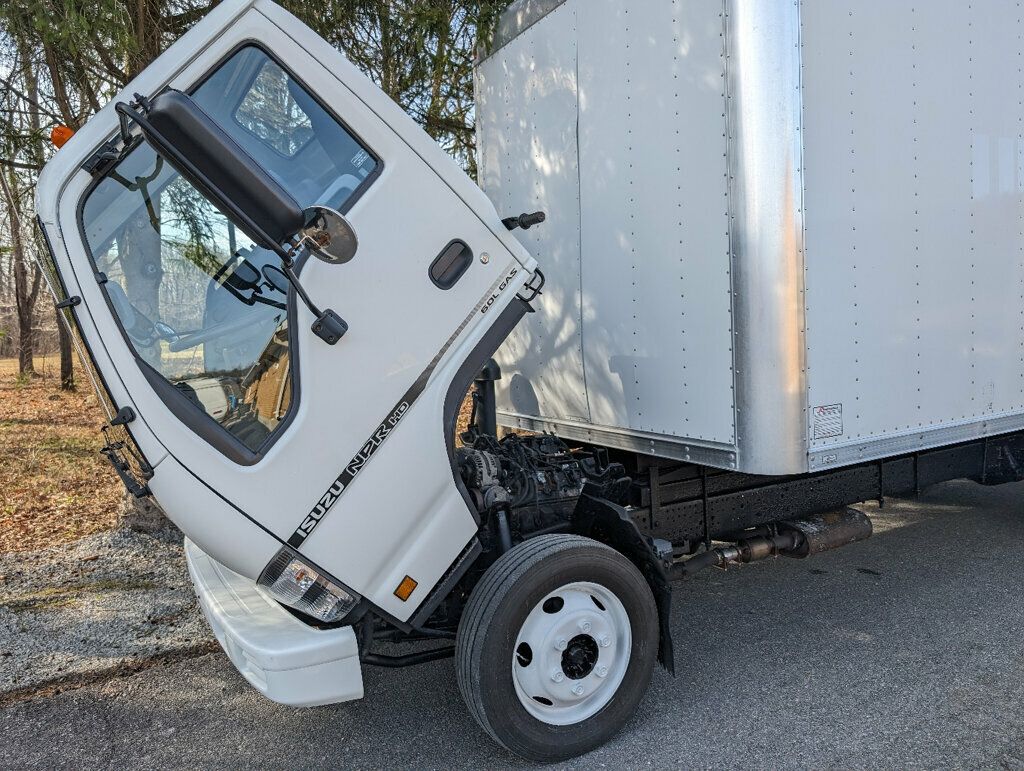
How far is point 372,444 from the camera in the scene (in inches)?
117

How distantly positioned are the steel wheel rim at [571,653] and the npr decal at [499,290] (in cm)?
115

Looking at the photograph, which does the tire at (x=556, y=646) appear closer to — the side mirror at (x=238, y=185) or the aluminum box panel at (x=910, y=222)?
the aluminum box panel at (x=910, y=222)

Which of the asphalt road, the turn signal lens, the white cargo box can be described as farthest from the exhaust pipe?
the turn signal lens

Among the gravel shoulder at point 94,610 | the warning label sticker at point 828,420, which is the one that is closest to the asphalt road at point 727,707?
the gravel shoulder at point 94,610

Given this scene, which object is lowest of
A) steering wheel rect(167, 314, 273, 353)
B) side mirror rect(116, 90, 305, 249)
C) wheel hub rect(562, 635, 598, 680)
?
wheel hub rect(562, 635, 598, 680)

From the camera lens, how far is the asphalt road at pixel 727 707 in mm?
3229

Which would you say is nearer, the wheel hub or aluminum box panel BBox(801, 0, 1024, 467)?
the wheel hub

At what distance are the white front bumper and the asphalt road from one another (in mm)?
567

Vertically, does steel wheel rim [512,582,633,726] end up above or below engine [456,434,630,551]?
below

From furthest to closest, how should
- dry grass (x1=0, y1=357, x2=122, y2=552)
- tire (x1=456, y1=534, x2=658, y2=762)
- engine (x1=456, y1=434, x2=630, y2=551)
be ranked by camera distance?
dry grass (x1=0, y1=357, x2=122, y2=552) → engine (x1=456, y1=434, x2=630, y2=551) → tire (x1=456, y1=534, x2=658, y2=762)

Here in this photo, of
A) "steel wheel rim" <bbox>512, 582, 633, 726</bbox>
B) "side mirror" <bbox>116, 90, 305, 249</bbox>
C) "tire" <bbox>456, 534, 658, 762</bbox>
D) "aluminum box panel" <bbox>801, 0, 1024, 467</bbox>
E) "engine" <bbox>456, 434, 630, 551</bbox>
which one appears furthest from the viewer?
"engine" <bbox>456, 434, 630, 551</bbox>

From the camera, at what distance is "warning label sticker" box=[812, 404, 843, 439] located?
340 cm

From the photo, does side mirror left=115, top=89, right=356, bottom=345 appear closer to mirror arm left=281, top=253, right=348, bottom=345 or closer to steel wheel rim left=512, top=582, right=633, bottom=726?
mirror arm left=281, top=253, right=348, bottom=345

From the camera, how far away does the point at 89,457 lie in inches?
377
